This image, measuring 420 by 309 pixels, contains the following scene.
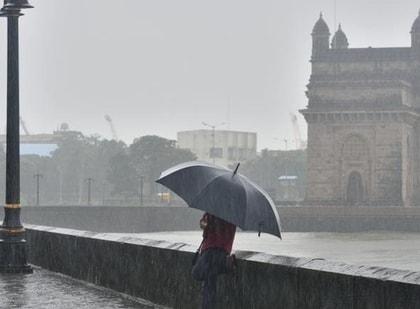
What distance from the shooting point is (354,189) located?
101312 mm

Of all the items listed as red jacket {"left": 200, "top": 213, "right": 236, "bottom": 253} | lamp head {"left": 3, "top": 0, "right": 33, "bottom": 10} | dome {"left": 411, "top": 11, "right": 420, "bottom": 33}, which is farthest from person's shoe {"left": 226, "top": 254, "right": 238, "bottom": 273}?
dome {"left": 411, "top": 11, "right": 420, "bottom": 33}

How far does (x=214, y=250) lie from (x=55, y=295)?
4.28 m

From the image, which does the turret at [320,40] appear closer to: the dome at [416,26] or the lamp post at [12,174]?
the dome at [416,26]

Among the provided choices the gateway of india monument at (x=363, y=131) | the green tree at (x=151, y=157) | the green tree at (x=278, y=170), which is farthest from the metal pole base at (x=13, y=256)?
the green tree at (x=278, y=170)

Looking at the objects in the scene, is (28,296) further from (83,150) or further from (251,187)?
(83,150)

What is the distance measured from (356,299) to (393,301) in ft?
1.88

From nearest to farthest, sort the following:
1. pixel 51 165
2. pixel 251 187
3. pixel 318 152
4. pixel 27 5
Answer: pixel 251 187
pixel 27 5
pixel 318 152
pixel 51 165

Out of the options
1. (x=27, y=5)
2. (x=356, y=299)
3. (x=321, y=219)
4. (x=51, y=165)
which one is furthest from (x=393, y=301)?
(x=51, y=165)

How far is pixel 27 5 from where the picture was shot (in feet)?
55.0

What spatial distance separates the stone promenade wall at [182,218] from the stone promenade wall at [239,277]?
249ft

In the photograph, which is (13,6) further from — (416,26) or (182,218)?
(416,26)

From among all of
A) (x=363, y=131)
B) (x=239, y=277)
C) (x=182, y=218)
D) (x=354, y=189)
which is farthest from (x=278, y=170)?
(x=239, y=277)

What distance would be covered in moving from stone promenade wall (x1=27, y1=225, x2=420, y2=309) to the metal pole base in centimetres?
58

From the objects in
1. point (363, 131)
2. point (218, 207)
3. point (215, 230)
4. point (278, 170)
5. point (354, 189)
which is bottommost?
point (215, 230)
